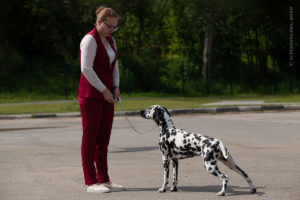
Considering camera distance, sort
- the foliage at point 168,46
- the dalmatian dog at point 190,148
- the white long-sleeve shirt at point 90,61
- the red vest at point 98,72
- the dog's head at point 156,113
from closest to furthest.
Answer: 1. the dalmatian dog at point 190,148
2. the white long-sleeve shirt at point 90,61
3. the red vest at point 98,72
4. the dog's head at point 156,113
5. the foliage at point 168,46

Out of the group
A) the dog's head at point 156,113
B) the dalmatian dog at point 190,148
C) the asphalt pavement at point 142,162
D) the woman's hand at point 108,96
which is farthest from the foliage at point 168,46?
the woman's hand at point 108,96

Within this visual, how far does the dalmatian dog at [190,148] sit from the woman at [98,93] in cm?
53

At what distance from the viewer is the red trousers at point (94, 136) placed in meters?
6.44

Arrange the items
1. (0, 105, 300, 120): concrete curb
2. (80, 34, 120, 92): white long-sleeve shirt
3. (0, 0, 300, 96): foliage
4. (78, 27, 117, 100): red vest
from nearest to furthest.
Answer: (80, 34, 120, 92): white long-sleeve shirt → (78, 27, 117, 100): red vest → (0, 105, 300, 120): concrete curb → (0, 0, 300, 96): foliage

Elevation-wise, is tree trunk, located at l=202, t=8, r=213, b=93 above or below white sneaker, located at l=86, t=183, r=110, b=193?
above

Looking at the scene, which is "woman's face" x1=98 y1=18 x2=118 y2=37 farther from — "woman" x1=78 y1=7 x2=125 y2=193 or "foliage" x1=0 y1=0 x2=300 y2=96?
"foliage" x1=0 y1=0 x2=300 y2=96

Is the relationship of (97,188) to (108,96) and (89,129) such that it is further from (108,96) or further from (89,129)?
(108,96)

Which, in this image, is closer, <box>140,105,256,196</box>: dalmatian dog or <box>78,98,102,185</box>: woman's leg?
<box>140,105,256,196</box>: dalmatian dog

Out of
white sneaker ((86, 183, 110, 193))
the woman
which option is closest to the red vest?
the woman

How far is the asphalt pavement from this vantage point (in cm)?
641

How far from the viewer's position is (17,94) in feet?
98.0

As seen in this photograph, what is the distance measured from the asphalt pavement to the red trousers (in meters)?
0.26

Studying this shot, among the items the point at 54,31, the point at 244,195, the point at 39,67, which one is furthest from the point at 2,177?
the point at 54,31

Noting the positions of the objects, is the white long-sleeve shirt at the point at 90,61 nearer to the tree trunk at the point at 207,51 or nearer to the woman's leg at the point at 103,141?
the woman's leg at the point at 103,141
